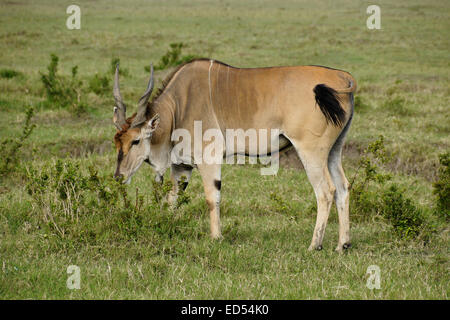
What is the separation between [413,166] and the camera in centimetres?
832

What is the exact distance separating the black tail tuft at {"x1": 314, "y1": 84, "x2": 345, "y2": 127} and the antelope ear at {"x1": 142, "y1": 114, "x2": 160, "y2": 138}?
1.51 metres

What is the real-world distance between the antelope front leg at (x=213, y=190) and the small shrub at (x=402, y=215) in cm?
178

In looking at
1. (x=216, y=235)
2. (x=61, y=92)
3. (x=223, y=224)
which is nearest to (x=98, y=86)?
(x=61, y=92)

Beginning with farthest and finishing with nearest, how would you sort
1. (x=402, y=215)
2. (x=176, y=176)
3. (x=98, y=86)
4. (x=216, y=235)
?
(x=98, y=86)
(x=176, y=176)
(x=402, y=215)
(x=216, y=235)

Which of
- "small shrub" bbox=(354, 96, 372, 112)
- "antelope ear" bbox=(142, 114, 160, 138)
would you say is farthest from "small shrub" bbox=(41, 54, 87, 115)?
"antelope ear" bbox=(142, 114, 160, 138)

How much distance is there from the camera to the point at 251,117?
536 centimetres

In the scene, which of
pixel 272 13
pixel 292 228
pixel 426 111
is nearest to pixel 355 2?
pixel 272 13

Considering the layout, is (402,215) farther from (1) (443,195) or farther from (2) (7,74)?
(2) (7,74)

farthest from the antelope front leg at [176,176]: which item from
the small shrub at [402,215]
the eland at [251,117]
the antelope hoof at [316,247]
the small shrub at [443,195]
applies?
the small shrub at [443,195]

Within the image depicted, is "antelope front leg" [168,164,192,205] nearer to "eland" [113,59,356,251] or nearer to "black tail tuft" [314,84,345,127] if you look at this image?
"eland" [113,59,356,251]

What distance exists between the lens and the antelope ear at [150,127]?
5223 millimetres

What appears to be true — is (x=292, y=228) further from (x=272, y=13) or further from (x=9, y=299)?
(x=272, y=13)

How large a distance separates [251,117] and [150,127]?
3.18 ft
